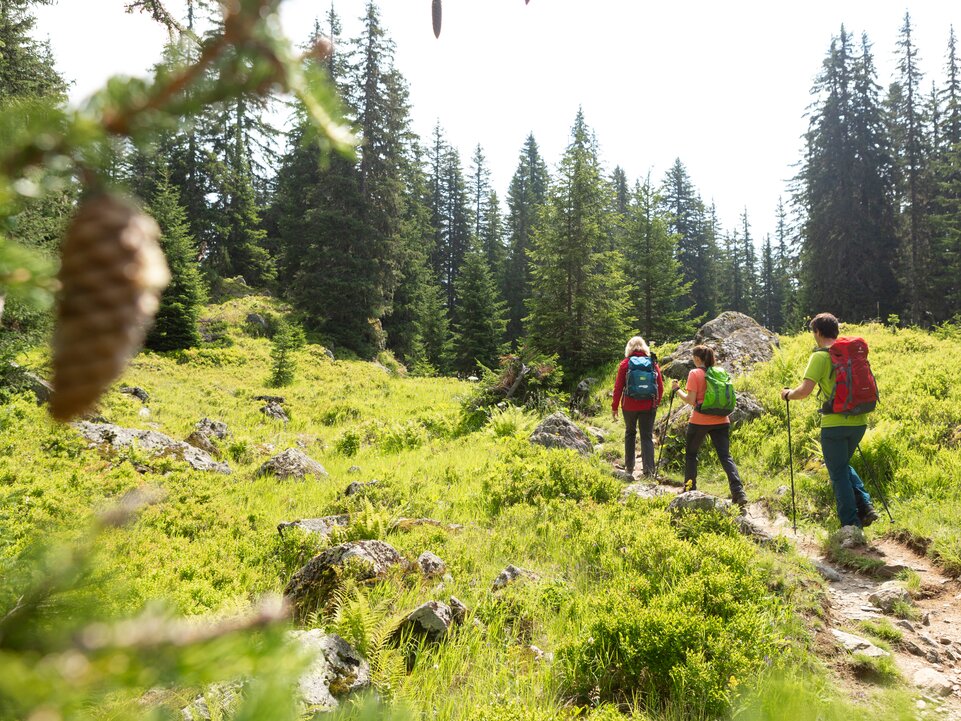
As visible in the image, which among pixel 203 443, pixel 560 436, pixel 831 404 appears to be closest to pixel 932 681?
pixel 831 404

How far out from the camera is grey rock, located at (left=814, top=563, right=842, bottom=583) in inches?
210

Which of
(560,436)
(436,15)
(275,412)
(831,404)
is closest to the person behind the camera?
(436,15)

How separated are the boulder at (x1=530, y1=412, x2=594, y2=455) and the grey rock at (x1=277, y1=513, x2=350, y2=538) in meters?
4.66

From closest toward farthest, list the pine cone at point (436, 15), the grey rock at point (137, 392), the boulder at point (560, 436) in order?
the pine cone at point (436, 15)
the boulder at point (560, 436)
the grey rock at point (137, 392)

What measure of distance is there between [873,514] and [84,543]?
304 inches

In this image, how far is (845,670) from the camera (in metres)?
3.83

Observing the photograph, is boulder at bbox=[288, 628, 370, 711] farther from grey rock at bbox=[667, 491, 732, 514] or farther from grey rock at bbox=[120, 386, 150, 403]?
grey rock at bbox=[120, 386, 150, 403]

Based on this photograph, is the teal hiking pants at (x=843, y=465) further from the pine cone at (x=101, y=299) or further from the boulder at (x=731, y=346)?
the boulder at (x=731, y=346)

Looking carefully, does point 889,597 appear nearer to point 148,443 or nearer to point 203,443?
point 148,443

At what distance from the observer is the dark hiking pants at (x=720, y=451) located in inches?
285

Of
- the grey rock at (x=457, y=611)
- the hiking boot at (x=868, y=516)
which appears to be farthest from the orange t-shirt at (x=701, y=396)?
the grey rock at (x=457, y=611)

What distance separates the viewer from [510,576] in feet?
16.9

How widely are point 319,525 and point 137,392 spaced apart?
9.20 metres

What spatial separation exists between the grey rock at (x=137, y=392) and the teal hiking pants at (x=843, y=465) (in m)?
13.7
